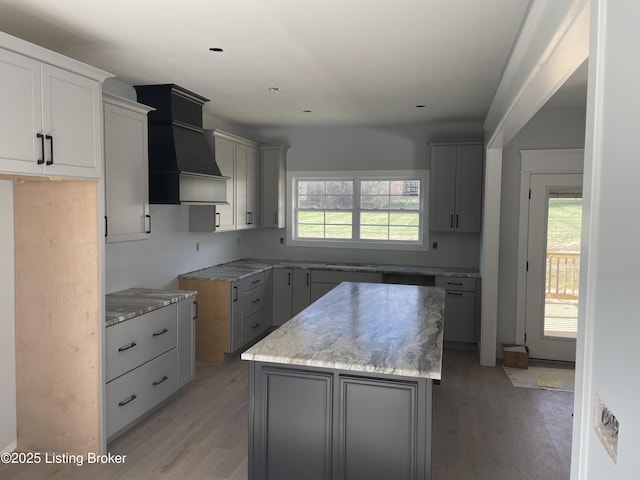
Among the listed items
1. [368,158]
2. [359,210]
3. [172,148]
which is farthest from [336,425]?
[368,158]

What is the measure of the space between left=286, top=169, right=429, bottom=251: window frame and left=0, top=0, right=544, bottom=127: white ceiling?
5.07 feet

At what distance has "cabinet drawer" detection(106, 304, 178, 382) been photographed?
10.2ft

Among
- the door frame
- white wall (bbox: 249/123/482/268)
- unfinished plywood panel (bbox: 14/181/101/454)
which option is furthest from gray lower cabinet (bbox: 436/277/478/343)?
unfinished plywood panel (bbox: 14/181/101/454)

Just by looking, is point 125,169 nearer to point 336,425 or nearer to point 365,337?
point 365,337

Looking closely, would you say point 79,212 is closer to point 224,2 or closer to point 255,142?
point 224,2

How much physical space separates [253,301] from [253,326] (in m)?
0.29

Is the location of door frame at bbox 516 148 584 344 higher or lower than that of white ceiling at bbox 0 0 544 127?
lower

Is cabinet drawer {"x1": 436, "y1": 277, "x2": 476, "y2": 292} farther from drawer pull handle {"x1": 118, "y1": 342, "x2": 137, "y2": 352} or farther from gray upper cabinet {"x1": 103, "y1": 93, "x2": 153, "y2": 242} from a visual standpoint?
drawer pull handle {"x1": 118, "y1": 342, "x2": 137, "y2": 352}

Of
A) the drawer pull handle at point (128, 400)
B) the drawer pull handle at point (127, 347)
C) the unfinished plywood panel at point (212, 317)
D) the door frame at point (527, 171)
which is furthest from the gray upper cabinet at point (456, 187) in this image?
the drawer pull handle at point (128, 400)

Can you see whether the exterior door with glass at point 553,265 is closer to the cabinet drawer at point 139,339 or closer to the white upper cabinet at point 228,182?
the white upper cabinet at point 228,182

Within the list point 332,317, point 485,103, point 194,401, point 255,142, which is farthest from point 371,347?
point 255,142

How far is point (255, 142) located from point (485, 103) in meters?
2.76

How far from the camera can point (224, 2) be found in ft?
7.65

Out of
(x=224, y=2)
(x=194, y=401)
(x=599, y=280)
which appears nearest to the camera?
(x=599, y=280)
